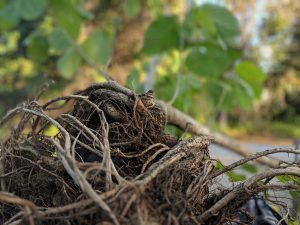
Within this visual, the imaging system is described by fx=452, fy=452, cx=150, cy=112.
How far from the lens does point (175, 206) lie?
316 millimetres

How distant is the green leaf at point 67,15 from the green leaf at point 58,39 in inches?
4.9

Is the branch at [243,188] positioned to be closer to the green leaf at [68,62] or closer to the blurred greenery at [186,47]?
the blurred greenery at [186,47]

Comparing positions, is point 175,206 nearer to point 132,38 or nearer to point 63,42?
point 63,42

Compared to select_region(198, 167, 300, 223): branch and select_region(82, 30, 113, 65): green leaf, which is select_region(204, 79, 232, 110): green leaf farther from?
select_region(198, 167, 300, 223): branch

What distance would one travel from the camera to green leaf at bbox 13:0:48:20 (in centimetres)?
130

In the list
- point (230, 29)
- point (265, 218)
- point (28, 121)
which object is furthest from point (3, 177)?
point (230, 29)

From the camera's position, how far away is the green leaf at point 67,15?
1.33 metres

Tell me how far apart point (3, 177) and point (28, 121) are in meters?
0.06

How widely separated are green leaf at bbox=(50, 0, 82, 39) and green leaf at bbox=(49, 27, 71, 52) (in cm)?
12

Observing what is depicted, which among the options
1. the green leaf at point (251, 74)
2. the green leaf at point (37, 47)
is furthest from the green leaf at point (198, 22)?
the green leaf at point (37, 47)

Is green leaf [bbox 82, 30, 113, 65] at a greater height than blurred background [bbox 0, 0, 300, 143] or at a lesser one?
greater

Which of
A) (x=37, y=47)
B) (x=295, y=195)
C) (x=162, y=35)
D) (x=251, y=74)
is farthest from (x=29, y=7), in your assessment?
(x=295, y=195)

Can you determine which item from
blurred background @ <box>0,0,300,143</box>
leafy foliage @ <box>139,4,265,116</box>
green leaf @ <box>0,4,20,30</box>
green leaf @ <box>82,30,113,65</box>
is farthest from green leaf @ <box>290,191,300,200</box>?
green leaf @ <box>82,30,113,65</box>

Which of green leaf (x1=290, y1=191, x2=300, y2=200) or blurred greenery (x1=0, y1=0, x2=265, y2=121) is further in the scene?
blurred greenery (x1=0, y1=0, x2=265, y2=121)
